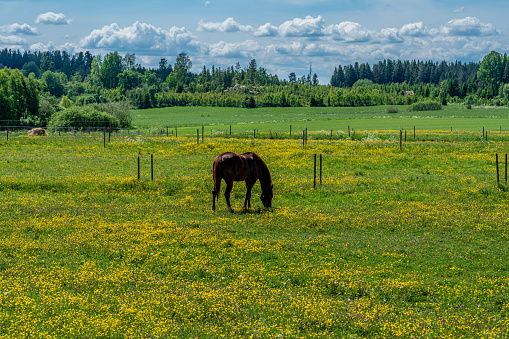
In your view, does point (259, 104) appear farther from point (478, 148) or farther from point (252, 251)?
point (252, 251)

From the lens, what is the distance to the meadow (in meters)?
8.47

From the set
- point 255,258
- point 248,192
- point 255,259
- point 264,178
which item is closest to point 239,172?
point 248,192

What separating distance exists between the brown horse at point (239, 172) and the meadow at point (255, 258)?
31.6 inches

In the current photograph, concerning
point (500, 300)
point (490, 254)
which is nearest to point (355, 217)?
point (490, 254)

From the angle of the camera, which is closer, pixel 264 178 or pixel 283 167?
pixel 264 178

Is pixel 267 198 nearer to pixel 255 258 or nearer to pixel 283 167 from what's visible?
pixel 255 258

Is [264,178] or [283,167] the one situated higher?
[264,178]

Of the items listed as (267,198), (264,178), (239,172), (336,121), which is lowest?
(267,198)

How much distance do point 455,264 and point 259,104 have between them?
17681 centimetres

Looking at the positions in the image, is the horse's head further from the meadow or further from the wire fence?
the wire fence

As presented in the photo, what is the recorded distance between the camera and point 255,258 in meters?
12.4

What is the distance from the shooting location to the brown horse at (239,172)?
17.9 meters

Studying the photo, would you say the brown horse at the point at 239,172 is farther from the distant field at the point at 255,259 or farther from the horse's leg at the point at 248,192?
the distant field at the point at 255,259

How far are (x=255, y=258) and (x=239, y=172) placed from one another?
20.9 feet
